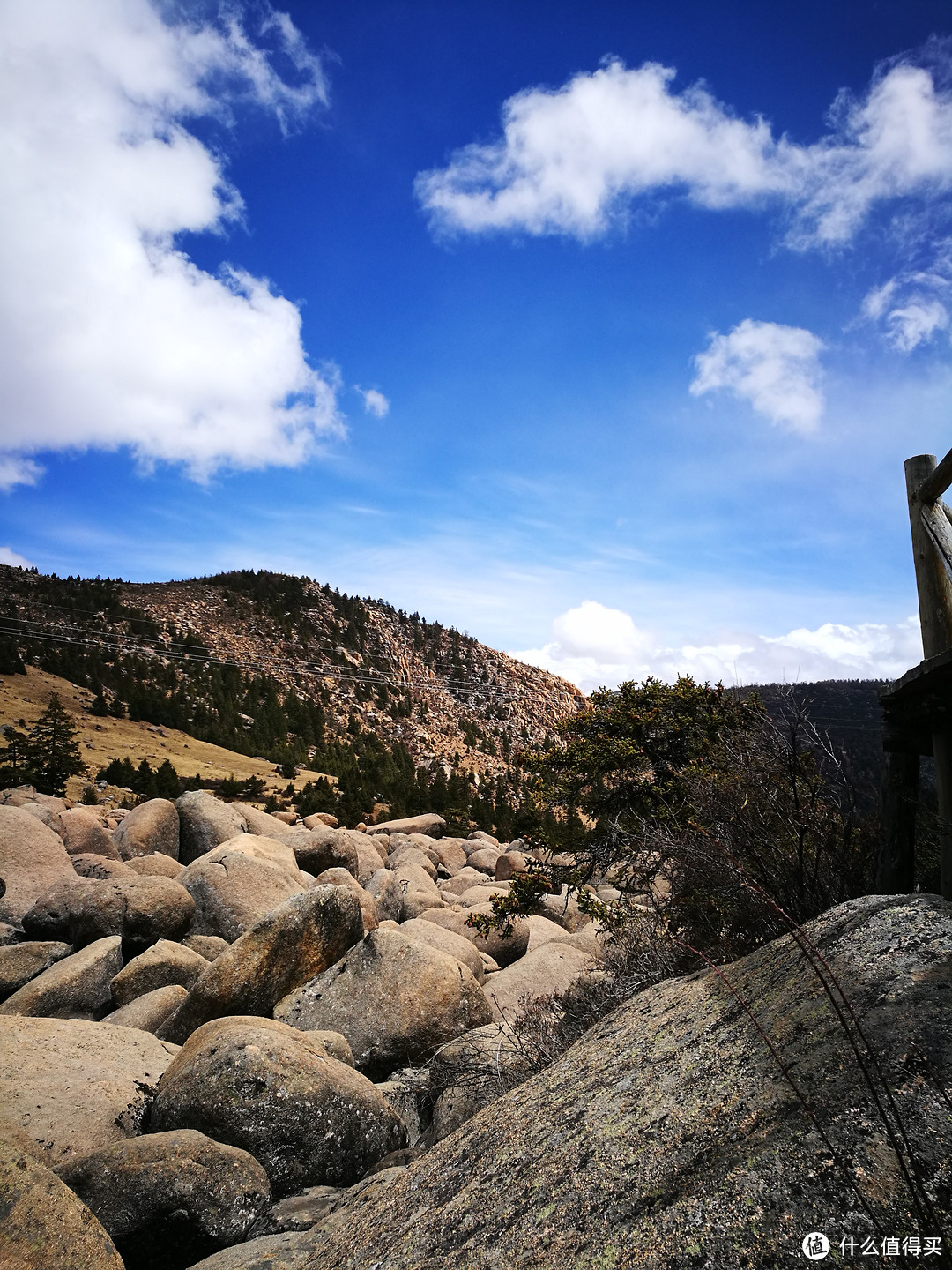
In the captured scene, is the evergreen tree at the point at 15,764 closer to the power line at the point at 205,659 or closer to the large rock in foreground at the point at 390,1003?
the large rock in foreground at the point at 390,1003

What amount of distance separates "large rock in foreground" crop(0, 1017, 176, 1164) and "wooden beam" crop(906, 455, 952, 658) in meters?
6.24

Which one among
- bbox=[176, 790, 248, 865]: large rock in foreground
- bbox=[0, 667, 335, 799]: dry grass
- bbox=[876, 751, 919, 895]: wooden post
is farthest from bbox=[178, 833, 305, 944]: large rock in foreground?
bbox=[0, 667, 335, 799]: dry grass

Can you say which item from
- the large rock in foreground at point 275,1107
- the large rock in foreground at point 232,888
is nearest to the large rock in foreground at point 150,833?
the large rock in foreground at point 232,888

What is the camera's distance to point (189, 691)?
169 feet

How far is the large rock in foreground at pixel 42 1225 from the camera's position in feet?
11.1

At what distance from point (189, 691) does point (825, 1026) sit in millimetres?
53902

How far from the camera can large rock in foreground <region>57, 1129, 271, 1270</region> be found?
4441mm

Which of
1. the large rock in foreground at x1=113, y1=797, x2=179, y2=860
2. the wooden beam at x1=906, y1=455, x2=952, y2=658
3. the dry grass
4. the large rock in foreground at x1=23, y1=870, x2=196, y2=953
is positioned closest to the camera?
the wooden beam at x1=906, y1=455, x2=952, y2=658

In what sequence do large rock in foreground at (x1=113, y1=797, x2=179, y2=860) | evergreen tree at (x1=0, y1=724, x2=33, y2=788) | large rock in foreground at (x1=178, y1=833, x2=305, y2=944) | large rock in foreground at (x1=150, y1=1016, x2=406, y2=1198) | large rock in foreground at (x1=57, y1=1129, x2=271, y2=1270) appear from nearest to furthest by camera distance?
large rock in foreground at (x1=57, y1=1129, x2=271, y2=1270) < large rock in foreground at (x1=150, y1=1016, x2=406, y2=1198) < large rock in foreground at (x1=178, y1=833, x2=305, y2=944) < large rock in foreground at (x1=113, y1=797, x2=179, y2=860) < evergreen tree at (x1=0, y1=724, x2=33, y2=788)

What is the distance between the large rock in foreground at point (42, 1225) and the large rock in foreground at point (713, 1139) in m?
1.12

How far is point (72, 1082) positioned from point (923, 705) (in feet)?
23.3

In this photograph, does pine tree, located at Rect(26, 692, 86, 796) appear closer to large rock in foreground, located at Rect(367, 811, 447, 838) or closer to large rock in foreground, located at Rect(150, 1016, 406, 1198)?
large rock in foreground, located at Rect(367, 811, 447, 838)

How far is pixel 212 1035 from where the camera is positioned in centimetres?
587

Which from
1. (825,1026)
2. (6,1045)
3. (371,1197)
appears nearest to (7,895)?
(6,1045)
